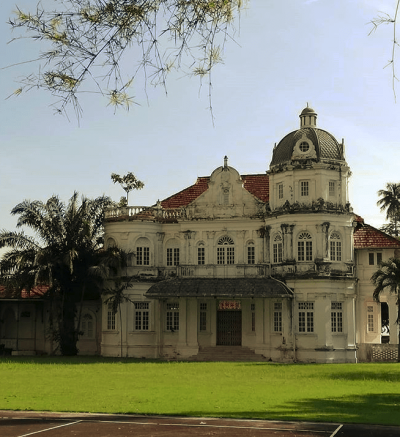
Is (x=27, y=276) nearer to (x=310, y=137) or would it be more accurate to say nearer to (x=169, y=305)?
(x=169, y=305)

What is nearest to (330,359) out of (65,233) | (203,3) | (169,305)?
(169,305)

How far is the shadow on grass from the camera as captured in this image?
19203mm

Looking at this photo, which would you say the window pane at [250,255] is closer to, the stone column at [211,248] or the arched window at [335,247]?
the stone column at [211,248]

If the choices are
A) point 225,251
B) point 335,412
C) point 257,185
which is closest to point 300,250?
point 225,251

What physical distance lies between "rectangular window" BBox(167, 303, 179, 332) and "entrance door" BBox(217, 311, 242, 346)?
2547mm

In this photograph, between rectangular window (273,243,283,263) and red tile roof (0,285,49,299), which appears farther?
red tile roof (0,285,49,299)

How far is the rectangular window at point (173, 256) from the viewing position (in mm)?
49016

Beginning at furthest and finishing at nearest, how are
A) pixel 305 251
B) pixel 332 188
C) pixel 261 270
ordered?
pixel 261 270 → pixel 332 188 → pixel 305 251

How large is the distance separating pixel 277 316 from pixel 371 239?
8295 millimetres

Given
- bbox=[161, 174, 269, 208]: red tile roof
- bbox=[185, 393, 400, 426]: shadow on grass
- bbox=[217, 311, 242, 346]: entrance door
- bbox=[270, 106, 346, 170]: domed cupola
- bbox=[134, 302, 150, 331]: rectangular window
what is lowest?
bbox=[185, 393, 400, 426]: shadow on grass

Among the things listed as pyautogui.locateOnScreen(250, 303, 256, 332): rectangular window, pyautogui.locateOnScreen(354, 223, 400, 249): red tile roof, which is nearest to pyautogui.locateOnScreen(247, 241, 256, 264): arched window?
pyautogui.locateOnScreen(250, 303, 256, 332): rectangular window

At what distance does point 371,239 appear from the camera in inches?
1934

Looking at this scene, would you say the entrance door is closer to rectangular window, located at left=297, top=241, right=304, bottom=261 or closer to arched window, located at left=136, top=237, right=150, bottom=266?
rectangular window, located at left=297, top=241, right=304, bottom=261

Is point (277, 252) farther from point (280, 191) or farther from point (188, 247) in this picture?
point (188, 247)
